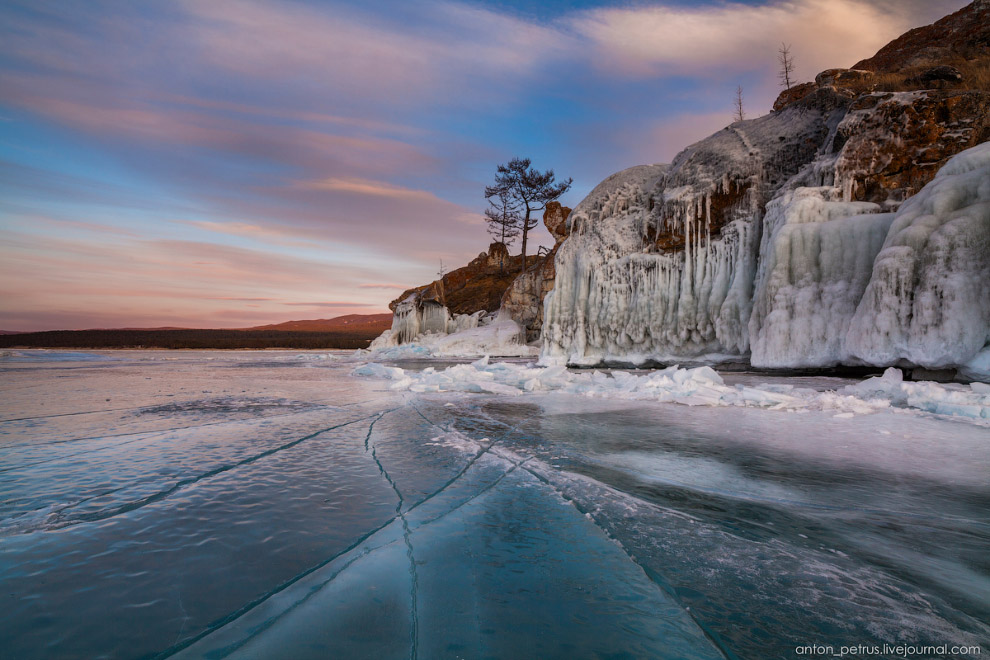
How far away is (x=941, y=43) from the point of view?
66.4 ft

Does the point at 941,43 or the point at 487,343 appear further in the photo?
the point at 487,343

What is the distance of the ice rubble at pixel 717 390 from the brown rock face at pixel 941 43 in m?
16.2

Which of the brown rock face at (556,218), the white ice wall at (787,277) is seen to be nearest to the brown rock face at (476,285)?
the brown rock face at (556,218)

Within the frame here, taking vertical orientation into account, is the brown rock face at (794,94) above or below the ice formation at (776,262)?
above

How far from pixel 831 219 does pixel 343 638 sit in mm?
13638

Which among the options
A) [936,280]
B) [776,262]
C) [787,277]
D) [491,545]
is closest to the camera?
[491,545]

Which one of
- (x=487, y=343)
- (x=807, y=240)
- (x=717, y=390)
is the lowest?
(x=717, y=390)

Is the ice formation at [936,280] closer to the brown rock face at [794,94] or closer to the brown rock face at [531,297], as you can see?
the brown rock face at [794,94]

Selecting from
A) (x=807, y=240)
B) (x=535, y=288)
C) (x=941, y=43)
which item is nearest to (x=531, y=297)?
(x=535, y=288)

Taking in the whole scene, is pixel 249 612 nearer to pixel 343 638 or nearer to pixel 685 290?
pixel 343 638

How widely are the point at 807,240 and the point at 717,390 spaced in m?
5.77

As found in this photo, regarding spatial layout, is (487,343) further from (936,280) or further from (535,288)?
(936,280)

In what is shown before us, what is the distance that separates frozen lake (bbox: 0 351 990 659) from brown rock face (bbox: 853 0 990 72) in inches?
811

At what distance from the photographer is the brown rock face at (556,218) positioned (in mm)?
31906
